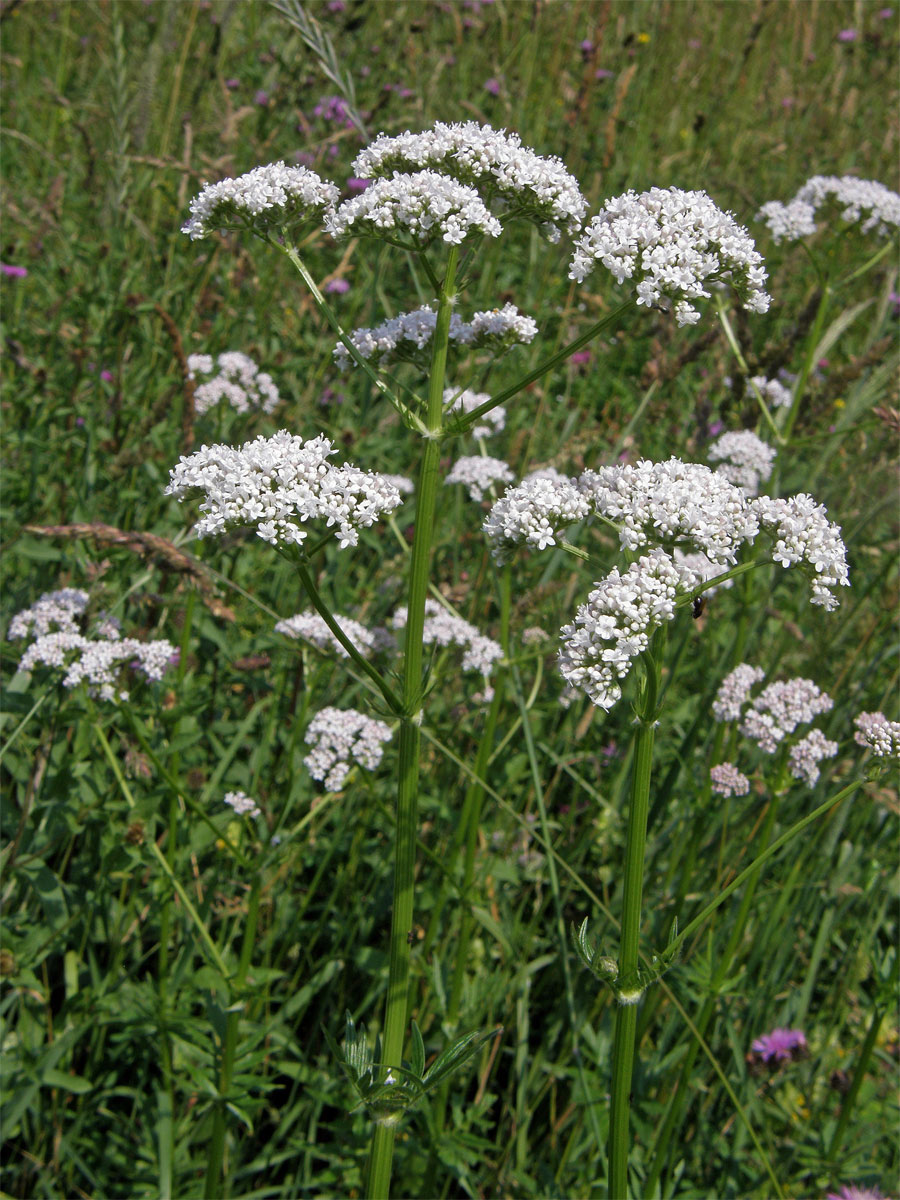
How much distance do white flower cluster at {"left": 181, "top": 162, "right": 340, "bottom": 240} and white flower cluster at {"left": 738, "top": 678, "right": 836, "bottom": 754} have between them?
2060mm

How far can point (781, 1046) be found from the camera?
332cm

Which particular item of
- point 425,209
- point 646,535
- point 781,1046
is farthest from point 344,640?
point 781,1046

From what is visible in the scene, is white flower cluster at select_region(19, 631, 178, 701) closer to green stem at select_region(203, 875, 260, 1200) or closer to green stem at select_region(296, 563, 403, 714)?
green stem at select_region(203, 875, 260, 1200)

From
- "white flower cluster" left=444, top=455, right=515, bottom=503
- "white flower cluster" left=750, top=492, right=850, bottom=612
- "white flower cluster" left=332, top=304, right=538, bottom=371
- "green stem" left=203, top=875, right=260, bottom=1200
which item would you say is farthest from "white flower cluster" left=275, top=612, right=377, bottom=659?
"white flower cluster" left=750, top=492, right=850, bottom=612

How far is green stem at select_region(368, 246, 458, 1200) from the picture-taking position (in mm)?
2139

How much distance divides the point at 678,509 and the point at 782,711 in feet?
4.70

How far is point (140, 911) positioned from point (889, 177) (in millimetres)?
7593

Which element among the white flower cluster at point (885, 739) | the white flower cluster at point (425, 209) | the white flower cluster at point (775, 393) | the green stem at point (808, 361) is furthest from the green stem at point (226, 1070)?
the white flower cluster at point (775, 393)

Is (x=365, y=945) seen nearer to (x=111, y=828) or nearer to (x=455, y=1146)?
(x=455, y=1146)

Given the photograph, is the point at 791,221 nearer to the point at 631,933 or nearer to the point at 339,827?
the point at 339,827

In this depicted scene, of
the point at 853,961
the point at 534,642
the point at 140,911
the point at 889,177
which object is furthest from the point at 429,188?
the point at 889,177

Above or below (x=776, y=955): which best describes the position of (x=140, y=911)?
below

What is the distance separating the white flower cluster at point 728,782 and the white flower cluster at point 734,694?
7.6 inches

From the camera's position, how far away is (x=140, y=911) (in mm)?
3404
